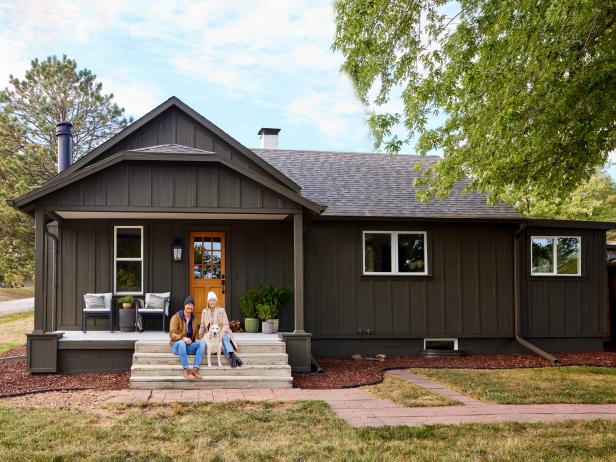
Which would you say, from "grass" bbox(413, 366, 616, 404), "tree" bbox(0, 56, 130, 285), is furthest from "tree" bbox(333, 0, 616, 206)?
"tree" bbox(0, 56, 130, 285)

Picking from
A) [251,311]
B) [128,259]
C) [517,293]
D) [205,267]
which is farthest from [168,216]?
[517,293]

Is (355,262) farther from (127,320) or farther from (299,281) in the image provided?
(127,320)

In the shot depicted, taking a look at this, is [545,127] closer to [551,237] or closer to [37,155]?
[551,237]

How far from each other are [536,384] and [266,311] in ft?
16.5

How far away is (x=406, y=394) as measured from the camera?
368 inches

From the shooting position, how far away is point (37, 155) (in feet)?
85.7

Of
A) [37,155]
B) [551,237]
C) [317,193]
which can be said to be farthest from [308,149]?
[37,155]

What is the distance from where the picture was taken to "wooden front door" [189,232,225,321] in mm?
13617

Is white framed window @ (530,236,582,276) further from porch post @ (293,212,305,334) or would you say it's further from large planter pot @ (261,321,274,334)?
large planter pot @ (261,321,274,334)

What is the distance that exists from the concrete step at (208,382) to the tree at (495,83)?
4.62m

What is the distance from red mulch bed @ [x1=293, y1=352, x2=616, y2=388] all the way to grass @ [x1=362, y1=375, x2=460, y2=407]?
0.35 m

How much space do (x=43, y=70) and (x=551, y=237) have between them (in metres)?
22.5

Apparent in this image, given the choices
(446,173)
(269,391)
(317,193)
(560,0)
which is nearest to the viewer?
(560,0)

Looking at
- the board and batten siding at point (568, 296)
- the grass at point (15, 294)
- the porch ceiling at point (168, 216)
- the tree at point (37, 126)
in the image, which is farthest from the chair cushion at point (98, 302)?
the grass at point (15, 294)
